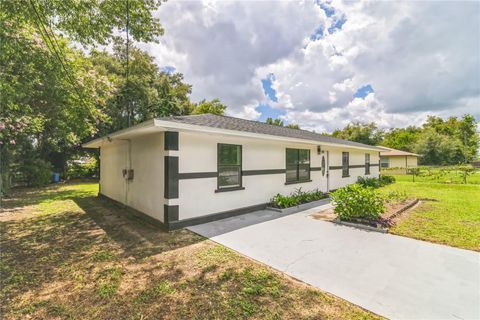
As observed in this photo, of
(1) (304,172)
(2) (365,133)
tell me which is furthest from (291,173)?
(2) (365,133)

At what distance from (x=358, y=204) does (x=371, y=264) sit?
7.76 ft

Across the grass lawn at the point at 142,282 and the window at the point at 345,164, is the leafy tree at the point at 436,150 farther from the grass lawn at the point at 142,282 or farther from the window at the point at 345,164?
the grass lawn at the point at 142,282

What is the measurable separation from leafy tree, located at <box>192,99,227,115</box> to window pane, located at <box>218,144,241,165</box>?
2341 cm

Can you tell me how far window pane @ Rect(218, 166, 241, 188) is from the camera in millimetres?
6266

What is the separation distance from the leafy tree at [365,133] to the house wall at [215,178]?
37.2 metres

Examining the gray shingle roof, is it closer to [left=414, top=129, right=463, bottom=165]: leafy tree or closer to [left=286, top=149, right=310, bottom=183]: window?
[left=286, top=149, right=310, bottom=183]: window

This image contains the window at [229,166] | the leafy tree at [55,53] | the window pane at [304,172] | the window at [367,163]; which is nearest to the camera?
the leafy tree at [55,53]

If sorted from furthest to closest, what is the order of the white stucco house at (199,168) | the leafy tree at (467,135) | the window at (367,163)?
the leafy tree at (467,135)
the window at (367,163)
the white stucco house at (199,168)

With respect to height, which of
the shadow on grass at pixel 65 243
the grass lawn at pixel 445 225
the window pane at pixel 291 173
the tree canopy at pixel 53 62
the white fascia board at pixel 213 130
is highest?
the tree canopy at pixel 53 62

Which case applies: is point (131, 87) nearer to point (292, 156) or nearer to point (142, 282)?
point (292, 156)

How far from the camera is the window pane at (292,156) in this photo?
8.40m

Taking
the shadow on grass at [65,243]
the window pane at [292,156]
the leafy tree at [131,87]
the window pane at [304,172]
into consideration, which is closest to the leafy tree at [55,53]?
the shadow on grass at [65,243]

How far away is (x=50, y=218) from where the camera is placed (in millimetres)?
6590

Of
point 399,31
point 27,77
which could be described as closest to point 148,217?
point 27,77
